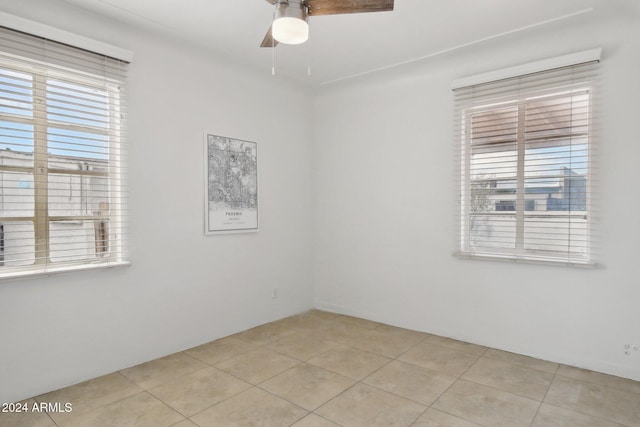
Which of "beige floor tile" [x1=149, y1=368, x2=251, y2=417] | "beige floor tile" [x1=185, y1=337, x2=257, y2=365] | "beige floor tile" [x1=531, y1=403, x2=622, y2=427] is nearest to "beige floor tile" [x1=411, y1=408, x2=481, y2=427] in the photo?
"beige floor tile" [x1=531, y1=403, x2=622, y2=427]

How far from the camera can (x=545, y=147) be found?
10.4 ft

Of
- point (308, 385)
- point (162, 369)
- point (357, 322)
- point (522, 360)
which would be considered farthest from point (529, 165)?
point (162, 369)

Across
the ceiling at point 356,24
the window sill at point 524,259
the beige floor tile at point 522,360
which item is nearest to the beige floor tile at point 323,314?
the window sill at point 524,259

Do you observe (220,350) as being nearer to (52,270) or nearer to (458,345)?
(52,270)

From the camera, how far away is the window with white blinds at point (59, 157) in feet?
8.00

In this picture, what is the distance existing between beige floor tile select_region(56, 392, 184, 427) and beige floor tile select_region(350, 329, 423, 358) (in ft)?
5.73

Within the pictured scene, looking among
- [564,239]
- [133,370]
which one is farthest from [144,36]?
[564,239]

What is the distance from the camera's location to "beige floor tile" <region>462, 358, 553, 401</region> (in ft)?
8.66

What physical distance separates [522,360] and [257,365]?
222 centimetres

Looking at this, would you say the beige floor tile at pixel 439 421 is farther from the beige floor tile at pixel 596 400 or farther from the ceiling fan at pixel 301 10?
the ceiling fan at pixel 301 10

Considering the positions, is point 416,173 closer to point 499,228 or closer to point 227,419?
point 499,228

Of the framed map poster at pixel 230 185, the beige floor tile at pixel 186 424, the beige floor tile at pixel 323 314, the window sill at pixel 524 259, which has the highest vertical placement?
the framed map poster at pixel 230 185

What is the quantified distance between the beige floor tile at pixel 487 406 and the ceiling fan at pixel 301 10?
242cm

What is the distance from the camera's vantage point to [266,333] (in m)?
3.81
